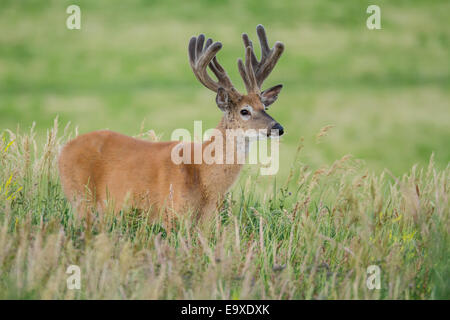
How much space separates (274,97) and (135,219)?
79.4 inches

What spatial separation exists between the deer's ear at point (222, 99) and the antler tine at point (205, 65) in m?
0.20

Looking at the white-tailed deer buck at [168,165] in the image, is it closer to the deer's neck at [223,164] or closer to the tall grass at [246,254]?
the deer's neck at [223,164]

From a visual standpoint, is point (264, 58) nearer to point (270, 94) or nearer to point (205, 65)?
point (270, 94)

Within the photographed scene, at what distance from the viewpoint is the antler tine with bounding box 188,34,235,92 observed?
566 centimetres

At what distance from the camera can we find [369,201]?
4.68 meters

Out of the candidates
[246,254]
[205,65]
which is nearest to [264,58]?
[205,65]

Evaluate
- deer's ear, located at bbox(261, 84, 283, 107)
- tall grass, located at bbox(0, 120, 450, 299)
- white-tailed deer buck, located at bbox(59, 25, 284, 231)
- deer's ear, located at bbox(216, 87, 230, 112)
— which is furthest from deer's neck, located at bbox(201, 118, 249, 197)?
deer's ear, located at bbox(261, 84, 283, 107)

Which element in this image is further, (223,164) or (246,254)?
(223,164)

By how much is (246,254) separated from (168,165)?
1.33 meters

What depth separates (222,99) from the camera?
5562mm

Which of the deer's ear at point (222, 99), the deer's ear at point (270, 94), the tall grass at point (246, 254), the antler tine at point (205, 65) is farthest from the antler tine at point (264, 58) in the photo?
the tall grass at point (246, 254)

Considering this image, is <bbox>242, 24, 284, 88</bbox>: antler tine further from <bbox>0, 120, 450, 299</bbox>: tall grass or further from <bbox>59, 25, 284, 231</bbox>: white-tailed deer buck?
<bbox>0, 120, 450, 299</bbox>: tall grass

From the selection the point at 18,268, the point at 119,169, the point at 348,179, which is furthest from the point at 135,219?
the point at 348,179
